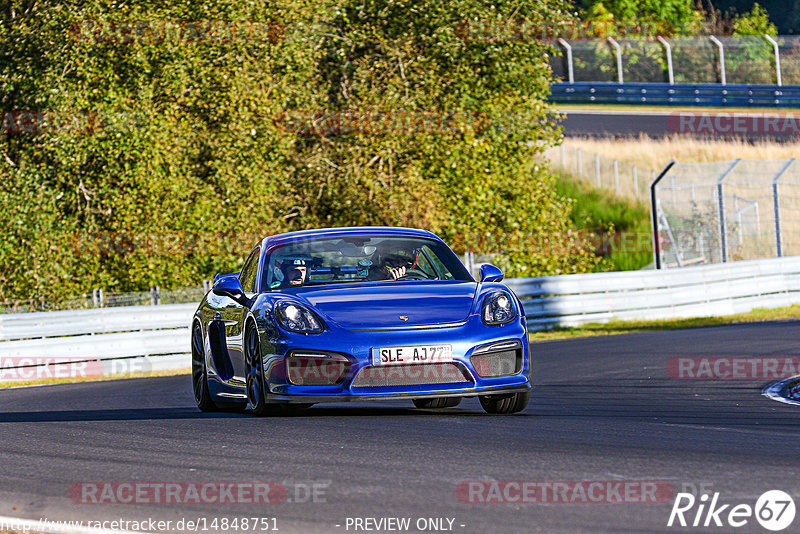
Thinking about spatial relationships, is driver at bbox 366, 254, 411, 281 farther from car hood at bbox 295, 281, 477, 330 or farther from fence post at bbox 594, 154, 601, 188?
fence post at bbox 594, 154, 601, 188

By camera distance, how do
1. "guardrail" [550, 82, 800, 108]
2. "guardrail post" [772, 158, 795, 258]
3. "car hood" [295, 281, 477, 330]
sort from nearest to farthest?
"car hood" [295, 281, 477, 330] → "guardrail post" [772, 158, 795, 258] → "guardrail" [550, 82, 800, 108]

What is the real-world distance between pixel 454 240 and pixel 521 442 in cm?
2250

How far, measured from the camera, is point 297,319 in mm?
8930

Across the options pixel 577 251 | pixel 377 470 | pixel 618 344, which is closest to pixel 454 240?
pixel 577 251

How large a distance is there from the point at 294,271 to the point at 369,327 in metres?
1.28

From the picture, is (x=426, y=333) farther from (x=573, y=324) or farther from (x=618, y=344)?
(x=573, y=324)

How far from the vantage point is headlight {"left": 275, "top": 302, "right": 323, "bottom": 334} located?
8.87m

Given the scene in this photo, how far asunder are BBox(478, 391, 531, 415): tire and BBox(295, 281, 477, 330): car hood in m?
0.75

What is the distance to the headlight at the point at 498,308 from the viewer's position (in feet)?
29.7

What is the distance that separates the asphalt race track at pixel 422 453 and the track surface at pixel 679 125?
115 ft

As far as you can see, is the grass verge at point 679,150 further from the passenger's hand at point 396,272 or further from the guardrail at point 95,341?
the passenger's hand at point 396,272

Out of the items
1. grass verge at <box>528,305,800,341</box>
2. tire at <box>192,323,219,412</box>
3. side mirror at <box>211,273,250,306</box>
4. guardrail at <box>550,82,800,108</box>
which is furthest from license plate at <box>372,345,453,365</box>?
guardrail at <box>550,82,800,108</box>

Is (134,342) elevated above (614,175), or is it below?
below

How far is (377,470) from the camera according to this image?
6.88m
